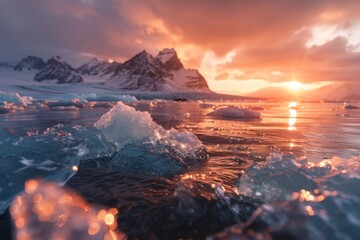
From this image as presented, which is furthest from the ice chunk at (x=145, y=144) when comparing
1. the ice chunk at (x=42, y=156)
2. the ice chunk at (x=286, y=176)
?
the ice chunk at (x=286, y=176)

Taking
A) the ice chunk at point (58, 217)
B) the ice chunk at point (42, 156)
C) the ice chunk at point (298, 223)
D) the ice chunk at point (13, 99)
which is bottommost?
the ice chunk at point (13, 99)

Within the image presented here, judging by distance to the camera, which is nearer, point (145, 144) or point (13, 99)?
point (145, 144)

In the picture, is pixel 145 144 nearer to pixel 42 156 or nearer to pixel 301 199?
pixel 42 156

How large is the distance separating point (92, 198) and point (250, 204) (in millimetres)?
1525

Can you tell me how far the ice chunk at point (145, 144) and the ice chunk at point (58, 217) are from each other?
4.01 ft

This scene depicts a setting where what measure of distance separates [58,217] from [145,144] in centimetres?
207

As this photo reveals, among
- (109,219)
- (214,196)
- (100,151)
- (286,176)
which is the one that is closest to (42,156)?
(100,151)

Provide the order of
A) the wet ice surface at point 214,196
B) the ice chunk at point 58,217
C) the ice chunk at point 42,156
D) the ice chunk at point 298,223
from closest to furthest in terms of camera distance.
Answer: the ice chunk at point 298,223 < the wet ice surface at point 214,196 < the ice chunk at point 58,217 < the ice chunk at point 42,156

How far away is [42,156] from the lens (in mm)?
3137

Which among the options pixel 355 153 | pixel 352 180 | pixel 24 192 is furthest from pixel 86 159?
pixel 355 153

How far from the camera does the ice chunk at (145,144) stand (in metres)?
3.54

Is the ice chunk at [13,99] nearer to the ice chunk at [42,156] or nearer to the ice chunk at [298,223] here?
the ice chunk at [42,156]

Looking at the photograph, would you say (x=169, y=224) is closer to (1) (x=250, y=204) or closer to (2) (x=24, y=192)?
(1) (x=250, y=204)

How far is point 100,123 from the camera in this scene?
5.25 metres
